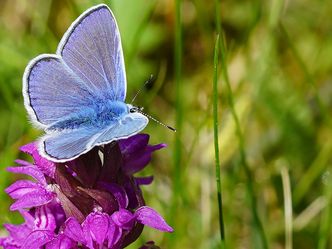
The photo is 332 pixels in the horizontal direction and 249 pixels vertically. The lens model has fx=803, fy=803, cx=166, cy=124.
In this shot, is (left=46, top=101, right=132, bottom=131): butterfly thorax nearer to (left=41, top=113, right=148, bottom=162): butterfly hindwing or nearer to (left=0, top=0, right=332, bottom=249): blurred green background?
(left=41, top=113, right=148, bottom=162): butterfly hindwing

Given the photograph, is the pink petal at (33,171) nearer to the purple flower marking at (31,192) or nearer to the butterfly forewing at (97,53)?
the purple flower marking at (31,192)

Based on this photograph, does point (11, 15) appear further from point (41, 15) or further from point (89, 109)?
point (89, 109)

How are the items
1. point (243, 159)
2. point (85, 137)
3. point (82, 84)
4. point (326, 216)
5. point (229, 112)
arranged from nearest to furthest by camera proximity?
point (85, 137)
point (82, 84)
point (243, 159)
point (326, 216)
point (229, 112)

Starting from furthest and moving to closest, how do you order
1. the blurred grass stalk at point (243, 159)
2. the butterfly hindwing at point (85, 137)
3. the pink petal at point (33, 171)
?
the blurred grass stalk at point (243, 159) < the pink petal at point (33, 171) < the butterfly hindwing at point (85, 137)

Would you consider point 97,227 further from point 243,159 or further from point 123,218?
point 243,159

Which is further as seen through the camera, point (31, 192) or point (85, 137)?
point (31, 192)

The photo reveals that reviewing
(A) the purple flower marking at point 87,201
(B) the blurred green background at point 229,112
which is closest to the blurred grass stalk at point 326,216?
(B) the blurred green background at point 229,112

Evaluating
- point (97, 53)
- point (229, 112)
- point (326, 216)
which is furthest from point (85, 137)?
point (229, 112)
